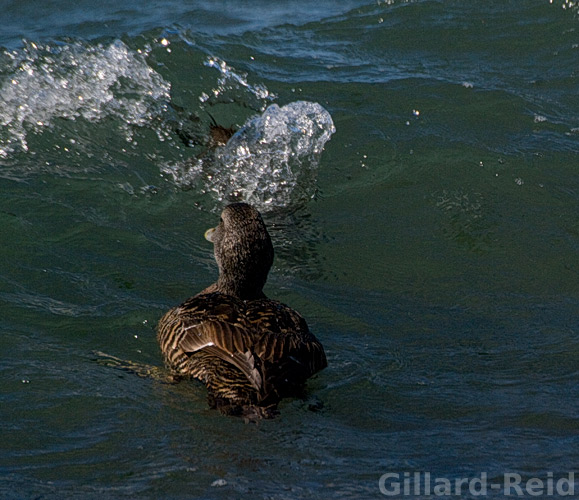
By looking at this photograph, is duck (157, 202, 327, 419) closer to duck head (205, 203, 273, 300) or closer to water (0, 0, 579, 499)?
duck head (205, 203, 273, 300)

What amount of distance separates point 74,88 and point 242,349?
19.7 feet

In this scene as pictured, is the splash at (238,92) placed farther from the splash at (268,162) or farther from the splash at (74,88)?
the splash at (268,162)

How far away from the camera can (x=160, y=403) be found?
5.09 metres

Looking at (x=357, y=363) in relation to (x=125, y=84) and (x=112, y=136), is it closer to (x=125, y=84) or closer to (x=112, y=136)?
(x=112, y=136)

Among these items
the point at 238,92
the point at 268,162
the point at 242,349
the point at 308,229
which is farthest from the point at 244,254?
the point at 238,92

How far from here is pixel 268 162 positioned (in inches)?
360

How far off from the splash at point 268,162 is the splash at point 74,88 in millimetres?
1324

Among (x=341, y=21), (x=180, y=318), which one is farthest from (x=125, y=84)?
(x=180, y=318)

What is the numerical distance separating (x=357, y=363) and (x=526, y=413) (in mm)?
1237

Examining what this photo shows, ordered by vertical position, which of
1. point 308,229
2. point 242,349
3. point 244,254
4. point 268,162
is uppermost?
point 268,162

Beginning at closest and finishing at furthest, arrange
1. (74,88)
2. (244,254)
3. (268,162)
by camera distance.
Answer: (244,254)
(268,162)
(74,88)

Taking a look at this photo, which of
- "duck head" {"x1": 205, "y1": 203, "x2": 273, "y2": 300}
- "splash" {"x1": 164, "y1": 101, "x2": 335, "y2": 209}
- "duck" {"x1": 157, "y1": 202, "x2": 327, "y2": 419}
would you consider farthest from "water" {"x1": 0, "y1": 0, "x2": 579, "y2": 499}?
"duck head" {"x1": 205, "y1": 203, "x2": 273, "y2": 300}

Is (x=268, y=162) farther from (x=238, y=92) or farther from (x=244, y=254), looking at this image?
(x=244, y=254)

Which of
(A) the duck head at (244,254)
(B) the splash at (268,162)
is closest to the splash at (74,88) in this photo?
(B) the splash at (268,162)
